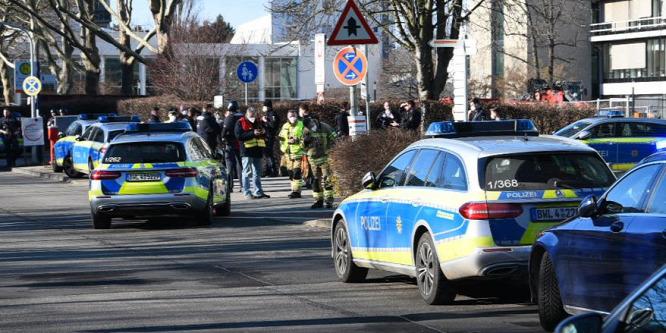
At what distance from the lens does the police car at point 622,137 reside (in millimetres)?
28484

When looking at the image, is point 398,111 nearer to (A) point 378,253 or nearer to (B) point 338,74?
(B) point 338,74

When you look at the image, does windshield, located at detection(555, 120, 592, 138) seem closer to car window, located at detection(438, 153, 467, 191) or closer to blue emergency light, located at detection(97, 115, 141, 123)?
blue emergency light, located at detection(97, 115, 141, 123)

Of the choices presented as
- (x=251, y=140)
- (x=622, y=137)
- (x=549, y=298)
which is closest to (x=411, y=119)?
(x=622, y=137)

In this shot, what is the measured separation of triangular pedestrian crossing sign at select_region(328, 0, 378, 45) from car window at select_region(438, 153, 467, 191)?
702cm

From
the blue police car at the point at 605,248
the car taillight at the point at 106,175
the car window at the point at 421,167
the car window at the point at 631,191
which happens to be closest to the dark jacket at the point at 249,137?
the car taillight at the point at 106,175

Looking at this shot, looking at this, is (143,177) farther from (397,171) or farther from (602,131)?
(602,131)

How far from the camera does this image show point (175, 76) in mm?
48656

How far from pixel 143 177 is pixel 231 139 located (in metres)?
7.19

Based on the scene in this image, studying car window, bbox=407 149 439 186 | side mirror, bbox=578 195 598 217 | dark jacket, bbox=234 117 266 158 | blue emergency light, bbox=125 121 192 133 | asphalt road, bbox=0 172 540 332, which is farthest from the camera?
dark jacket, bbox=234 117 266 158

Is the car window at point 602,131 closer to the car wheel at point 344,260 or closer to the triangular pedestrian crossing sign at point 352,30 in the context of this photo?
the triangular pedestrian crossing sign at point 352,30

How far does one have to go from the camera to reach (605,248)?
795 centimetres

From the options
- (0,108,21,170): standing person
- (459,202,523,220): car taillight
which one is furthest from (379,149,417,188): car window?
(0,108,21,170): standing person

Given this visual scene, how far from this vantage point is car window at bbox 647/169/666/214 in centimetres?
758

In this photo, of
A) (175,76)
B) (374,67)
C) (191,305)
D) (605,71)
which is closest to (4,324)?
(191,305)
